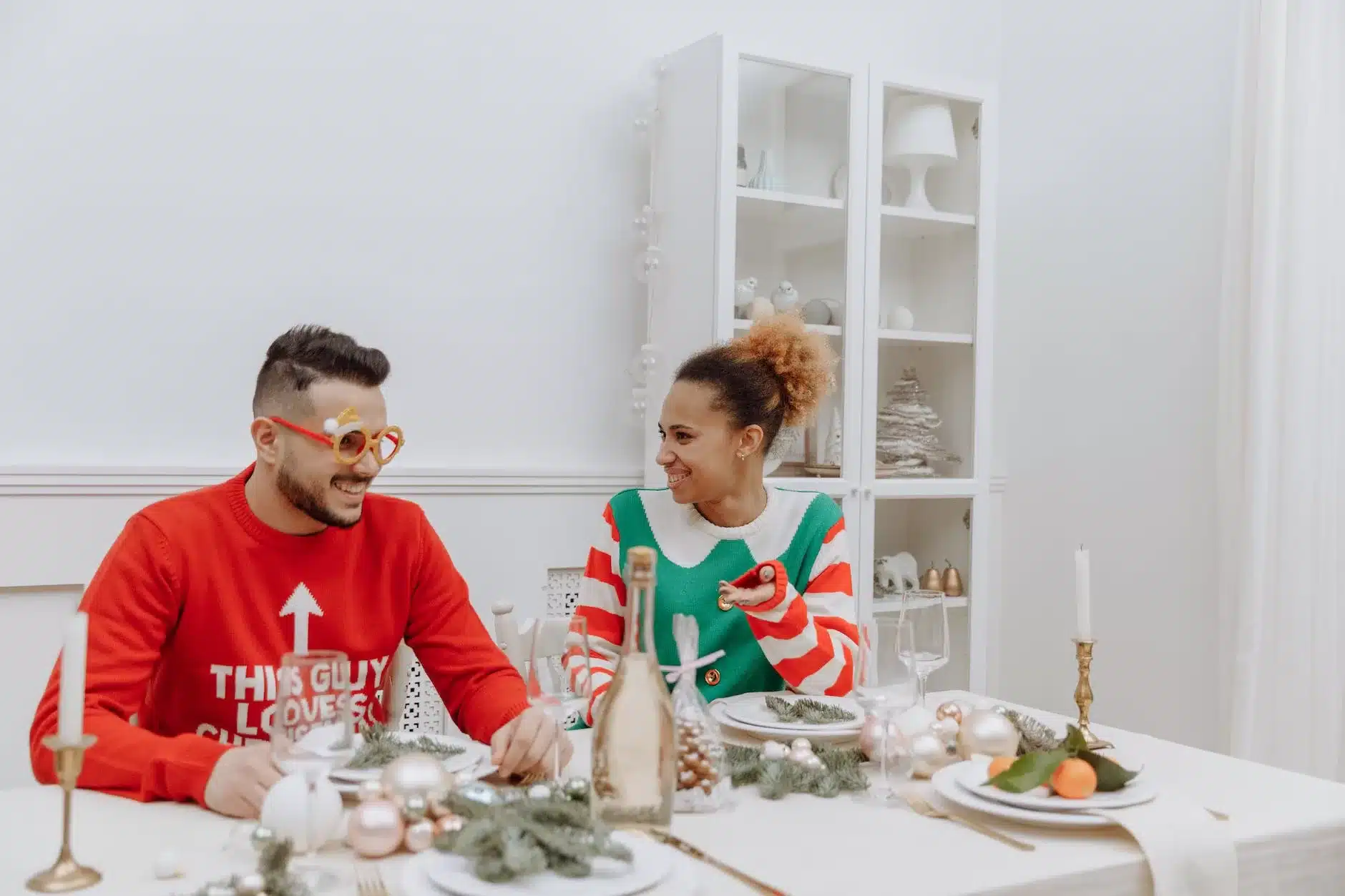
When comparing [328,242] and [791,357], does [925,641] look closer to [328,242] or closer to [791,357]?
[791,357]

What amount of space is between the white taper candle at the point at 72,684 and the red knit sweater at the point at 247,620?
0.36 metres

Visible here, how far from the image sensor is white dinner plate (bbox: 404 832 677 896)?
954mm

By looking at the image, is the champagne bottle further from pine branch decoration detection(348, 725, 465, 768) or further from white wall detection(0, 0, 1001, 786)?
white wall detection(0, 0, 1001, 786)

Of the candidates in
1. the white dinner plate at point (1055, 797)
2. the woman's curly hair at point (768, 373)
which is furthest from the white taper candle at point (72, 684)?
the woman's curly hair at point (768, 373)

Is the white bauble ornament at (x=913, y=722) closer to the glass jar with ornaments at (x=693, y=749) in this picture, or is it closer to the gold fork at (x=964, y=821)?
the gold fork at (x=964, y=821)

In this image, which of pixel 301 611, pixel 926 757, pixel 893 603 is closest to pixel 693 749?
pixel 926 757

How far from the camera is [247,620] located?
63.2 inches

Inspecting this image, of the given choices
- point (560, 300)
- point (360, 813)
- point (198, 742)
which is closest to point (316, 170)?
point (560, 300)

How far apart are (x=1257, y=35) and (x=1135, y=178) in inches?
21.8

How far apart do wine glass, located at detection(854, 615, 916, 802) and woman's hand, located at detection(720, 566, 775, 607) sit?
28cm

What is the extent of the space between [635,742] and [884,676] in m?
0.36

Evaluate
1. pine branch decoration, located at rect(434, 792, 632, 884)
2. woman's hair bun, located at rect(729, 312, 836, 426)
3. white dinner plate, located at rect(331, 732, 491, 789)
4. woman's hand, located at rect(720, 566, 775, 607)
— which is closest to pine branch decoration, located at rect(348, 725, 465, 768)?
white dinner plate, located at rect(331, 732, 491, 789)

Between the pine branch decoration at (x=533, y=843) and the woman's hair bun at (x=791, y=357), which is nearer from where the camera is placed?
the pine branch decoration at (x=533, y=843)

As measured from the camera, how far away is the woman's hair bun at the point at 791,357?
7.27 ft
